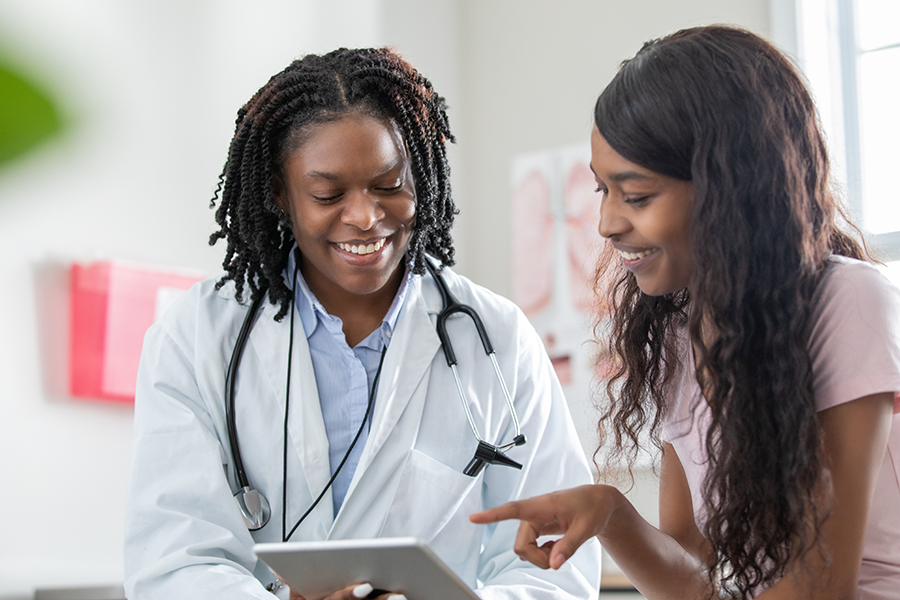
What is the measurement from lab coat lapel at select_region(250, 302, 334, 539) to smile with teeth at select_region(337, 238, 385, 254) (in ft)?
0.52

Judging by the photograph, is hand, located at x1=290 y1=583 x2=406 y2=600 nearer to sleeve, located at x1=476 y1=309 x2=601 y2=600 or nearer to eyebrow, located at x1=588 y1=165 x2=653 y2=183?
sleeve, located at x1=476 y1=309 x2=601 y2=600

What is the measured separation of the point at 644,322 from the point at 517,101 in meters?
1.82

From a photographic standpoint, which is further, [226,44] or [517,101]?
[517,101]

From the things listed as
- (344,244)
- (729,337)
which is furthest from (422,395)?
(729,337)

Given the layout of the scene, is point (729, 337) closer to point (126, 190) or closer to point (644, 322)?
point (644, 322)

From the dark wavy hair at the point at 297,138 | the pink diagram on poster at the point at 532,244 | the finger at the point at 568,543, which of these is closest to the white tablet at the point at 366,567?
the finger at the point at 568,543

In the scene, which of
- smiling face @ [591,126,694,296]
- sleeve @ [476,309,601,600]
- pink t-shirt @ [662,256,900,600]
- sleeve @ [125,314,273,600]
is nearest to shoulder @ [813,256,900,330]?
pink t-shirt @ [662,256,900,600]

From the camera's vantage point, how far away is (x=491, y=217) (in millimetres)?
2918

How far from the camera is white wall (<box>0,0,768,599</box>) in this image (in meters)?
1.62

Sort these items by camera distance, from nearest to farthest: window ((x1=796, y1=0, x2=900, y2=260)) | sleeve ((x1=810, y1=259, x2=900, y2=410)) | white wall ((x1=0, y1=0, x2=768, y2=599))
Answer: sleeve ((x1=810, y1=259, x2=900, y2=410))
white wall ((x1=0, y1=0, x2=768, y2=599))
window ((x1=796, y1=0, x2=900, y2=260))

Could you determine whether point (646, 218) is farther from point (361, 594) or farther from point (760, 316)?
point (361, 594)

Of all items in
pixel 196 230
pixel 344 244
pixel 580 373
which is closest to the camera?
pixel 344 244

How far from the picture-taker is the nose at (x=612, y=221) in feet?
3.42

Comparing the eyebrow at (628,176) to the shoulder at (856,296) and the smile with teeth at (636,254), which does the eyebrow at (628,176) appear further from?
the shoulder at (856,296)
